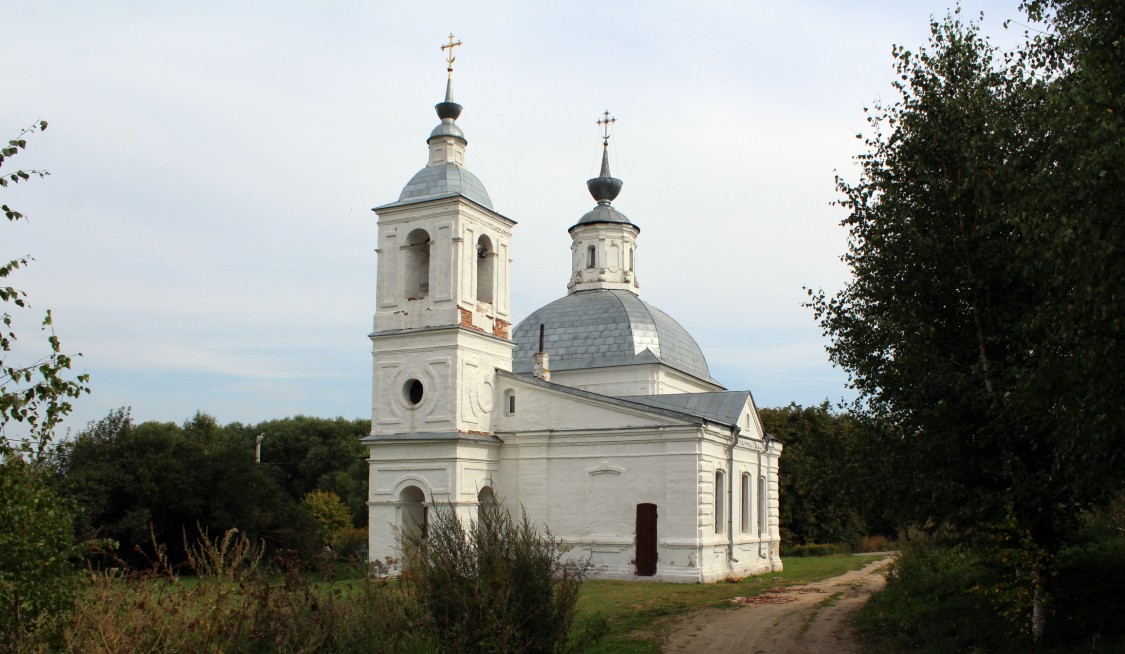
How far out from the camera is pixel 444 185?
92.1ft

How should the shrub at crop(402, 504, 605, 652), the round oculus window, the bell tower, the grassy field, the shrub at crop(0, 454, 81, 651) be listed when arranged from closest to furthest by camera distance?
1. the shrub at crop(0, 454, 81, 651)
2. the shrub at crop(402, 504, 605, 652)
3. the grassy field
4. the bell tower
5. the round oculus window

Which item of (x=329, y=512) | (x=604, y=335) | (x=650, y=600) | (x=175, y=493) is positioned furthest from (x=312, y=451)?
(x=650, y=600)

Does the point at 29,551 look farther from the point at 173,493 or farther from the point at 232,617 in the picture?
the point at 173,493

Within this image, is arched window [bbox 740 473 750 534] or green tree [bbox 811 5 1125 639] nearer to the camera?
green tree [bbox 811 5 1125 639]

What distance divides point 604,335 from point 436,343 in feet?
26.5

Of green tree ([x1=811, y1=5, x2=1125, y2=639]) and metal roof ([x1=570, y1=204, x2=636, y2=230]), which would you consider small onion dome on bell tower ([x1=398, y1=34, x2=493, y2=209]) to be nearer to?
metal roof ([x1=570, y1=204, x2=636, y2=230])

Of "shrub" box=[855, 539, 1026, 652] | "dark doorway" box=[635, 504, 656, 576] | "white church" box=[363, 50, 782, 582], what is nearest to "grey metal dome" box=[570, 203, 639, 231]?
"white church" box=[363, 50, 782, 582]

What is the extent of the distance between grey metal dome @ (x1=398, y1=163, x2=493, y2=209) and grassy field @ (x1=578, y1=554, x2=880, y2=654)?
11329 mm

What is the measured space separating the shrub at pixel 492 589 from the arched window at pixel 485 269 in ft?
61.9

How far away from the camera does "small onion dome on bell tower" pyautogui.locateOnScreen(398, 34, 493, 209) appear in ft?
92.6

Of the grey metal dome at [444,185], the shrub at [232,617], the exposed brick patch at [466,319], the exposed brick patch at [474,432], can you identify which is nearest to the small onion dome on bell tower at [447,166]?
the grey metal dome at [444,185]

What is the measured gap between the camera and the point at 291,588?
10.1m

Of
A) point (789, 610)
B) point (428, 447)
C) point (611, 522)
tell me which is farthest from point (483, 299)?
point (789, 610)

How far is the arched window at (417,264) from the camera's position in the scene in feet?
92.2
